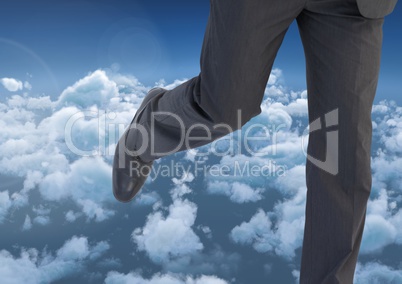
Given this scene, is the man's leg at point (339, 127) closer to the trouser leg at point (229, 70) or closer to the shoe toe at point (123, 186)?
the trouser leg at point (229, 70)

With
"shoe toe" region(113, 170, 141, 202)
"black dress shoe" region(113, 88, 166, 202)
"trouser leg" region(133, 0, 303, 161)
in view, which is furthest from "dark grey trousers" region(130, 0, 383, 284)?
"shoe toe" region(113, 170, 141, 202)

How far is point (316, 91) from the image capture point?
106 centimetres

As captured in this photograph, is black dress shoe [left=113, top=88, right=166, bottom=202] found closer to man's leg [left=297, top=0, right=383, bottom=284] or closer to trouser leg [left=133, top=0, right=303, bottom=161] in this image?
trouser leg [left=133, top=0, right=303, bottom=161]

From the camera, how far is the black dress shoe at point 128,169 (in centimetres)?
133

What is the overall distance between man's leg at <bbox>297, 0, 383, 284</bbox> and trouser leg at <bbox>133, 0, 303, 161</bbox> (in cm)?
11

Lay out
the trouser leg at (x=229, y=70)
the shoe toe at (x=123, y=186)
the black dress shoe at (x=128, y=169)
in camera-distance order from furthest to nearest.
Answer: the shoe toe at (x=123, y=186) < the black dress shoe at (x=128, y=169) < the trouser leg at (x=229, y=70)

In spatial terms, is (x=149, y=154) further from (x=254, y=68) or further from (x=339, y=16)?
(x=339, y=16)

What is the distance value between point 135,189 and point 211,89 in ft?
2.04

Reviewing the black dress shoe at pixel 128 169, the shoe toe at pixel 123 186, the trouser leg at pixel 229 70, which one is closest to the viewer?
the trouser leg at pixel 229 70

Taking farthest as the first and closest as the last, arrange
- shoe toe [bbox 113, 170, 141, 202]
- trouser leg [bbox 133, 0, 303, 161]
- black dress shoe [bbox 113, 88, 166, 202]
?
shoe toe [bbox 113, 170, 141, 202], black dress shoe [bbox 113, 88, 166, 202], trouser leg [bbox 133, 0, 303, 161]

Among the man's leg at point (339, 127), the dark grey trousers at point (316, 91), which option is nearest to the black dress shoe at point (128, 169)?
the dark grey trousers at point (316, 91)

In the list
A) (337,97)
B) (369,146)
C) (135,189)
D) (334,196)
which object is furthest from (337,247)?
(135,189)

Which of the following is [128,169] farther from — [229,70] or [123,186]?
[229,70]

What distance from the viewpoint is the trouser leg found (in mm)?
897
